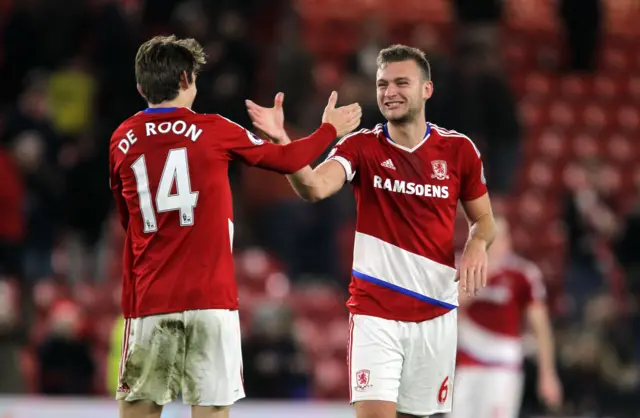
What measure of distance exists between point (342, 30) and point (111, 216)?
16.6 feet

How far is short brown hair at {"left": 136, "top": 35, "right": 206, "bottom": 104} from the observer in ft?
18.0

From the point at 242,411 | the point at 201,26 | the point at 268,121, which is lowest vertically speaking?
the point at 242,411

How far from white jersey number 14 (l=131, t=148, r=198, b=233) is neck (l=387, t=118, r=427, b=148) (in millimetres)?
1354

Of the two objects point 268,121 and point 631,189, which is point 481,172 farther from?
point 631,189

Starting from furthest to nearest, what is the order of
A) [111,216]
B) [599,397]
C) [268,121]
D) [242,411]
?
[111,216], [599,397], [242,411], [268,121]

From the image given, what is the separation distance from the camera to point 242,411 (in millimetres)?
9867

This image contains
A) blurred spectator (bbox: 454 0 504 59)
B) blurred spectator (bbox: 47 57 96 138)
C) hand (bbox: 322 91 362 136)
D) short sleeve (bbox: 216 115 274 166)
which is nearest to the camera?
short sleeve (bbox: 216 115 274 166)

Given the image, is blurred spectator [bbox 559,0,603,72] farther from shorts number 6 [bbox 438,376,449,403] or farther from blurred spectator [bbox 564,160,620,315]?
shorts number 6 [bbox 438,376,449,403]

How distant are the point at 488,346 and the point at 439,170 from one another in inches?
143

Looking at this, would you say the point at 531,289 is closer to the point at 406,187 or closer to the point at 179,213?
the point at 406,187

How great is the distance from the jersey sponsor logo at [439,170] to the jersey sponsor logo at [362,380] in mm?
1093

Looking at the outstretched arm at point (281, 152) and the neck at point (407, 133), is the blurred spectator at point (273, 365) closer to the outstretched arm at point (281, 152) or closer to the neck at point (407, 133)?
the neck at point (407, 133)

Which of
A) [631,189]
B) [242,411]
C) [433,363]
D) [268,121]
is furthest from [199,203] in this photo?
[631,189]

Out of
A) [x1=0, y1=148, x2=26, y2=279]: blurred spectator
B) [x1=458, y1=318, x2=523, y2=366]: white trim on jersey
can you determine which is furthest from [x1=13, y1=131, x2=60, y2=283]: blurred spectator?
[x1=458, y1=318, x2=523, y2=366]: white trim on jersey
